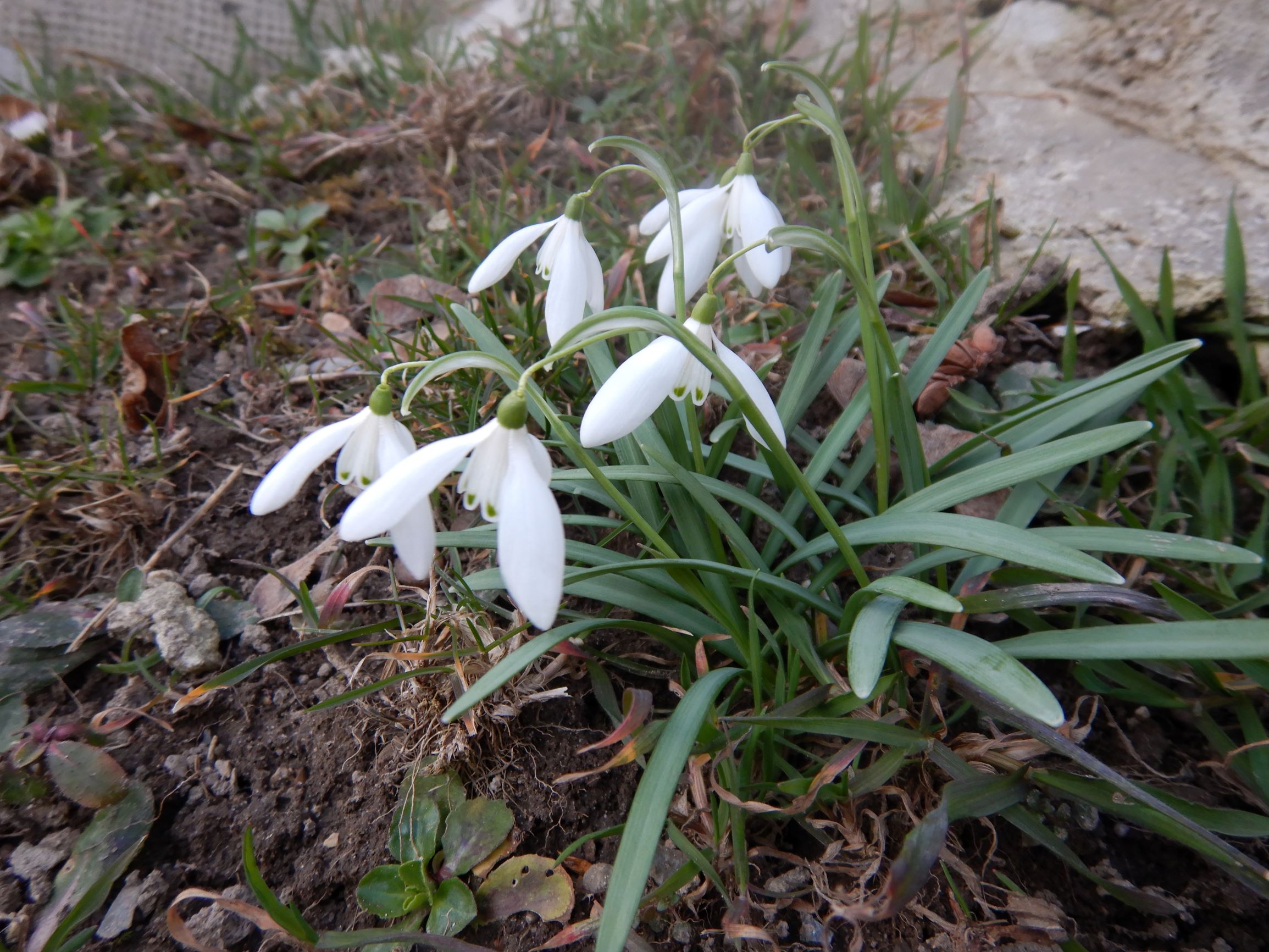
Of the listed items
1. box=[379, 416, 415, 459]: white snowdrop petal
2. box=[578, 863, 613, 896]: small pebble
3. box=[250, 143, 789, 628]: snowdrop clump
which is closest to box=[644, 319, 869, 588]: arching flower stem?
box=[250, 143, 789, 628]: snowdrop clump

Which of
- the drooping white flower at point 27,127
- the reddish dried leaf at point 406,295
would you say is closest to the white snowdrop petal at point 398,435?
the reddish dried leaf at point 406,295

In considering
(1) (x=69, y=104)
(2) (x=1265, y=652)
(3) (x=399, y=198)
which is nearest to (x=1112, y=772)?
(2) (x=1265, y=652)

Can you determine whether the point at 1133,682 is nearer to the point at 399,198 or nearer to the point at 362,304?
the point at 362,304

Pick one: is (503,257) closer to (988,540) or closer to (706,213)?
(706,213)

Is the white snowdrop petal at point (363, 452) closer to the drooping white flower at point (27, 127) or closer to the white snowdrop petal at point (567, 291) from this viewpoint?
the white snowdrop petal at point (567, 291)

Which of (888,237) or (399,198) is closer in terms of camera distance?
(888,237)

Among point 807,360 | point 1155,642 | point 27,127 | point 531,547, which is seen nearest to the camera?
point 531,547

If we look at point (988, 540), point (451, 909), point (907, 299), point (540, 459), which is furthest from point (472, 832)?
point (907, 299)
